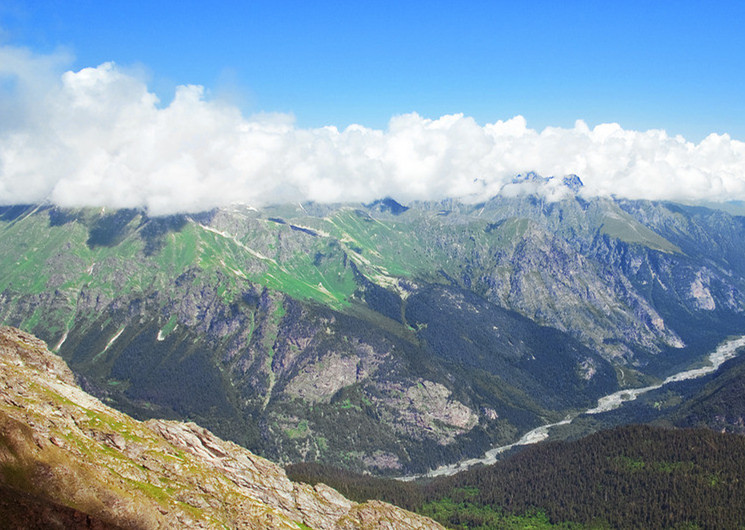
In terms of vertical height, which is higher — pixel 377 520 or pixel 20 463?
pixel 20 463

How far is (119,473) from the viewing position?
111688mm

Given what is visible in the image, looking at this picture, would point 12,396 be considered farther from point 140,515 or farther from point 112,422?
point 140,515

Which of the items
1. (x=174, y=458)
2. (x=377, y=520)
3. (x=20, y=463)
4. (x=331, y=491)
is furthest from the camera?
(x=331, y=491)

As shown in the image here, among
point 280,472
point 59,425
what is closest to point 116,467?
point 59,425

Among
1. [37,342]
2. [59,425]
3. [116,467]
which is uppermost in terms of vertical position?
[37,342]

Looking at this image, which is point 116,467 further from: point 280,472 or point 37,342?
point 37,342

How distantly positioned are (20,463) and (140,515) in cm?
2217

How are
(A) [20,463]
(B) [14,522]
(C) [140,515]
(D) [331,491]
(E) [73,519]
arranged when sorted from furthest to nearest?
(D) [331,491], (C) [140,515], (A) [20,463], (E) [73,519], (B) [14,522]

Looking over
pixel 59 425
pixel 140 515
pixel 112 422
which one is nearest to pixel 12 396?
pixel 59 425

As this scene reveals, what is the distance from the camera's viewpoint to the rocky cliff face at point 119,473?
283 ft

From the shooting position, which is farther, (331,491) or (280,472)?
(331,491)

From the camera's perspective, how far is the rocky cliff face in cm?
8631

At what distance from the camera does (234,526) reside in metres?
119

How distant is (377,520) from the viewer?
174m
